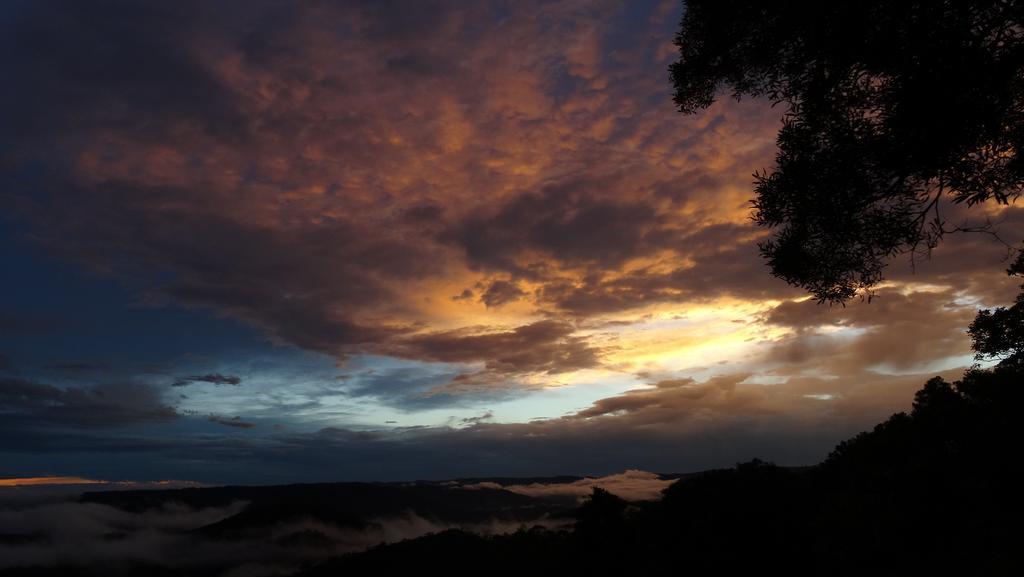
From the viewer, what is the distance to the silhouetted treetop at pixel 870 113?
8.45 metres

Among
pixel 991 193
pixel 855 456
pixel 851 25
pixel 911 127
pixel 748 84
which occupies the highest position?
pixel 748 84

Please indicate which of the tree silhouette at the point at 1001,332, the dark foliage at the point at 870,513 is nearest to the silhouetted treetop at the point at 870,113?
the dark foliage at the point at 870,513

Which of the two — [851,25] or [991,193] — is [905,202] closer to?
[991,193]

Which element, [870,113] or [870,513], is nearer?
[870,113]

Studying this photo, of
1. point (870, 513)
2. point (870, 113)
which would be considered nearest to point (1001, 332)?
point (870, 513)

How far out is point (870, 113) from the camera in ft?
32.5

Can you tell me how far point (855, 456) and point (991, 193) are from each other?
164 ft

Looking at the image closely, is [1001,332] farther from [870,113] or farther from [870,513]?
[870,113]

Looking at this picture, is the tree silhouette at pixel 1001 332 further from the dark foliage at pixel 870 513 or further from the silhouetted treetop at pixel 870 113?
the silhouetted treetop at pixel 870 113

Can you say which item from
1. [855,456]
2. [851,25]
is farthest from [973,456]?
[851,25]

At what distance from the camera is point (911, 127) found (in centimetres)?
882

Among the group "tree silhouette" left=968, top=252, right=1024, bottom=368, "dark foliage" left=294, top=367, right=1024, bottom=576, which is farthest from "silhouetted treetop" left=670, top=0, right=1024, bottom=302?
"tree silhouette" left=968, top=252, right=1024, bottom=368

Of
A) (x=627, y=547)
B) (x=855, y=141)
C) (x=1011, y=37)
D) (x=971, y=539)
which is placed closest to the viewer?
(x=1011, y=37)

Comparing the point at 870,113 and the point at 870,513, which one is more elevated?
the point at 870,113
